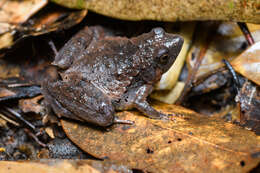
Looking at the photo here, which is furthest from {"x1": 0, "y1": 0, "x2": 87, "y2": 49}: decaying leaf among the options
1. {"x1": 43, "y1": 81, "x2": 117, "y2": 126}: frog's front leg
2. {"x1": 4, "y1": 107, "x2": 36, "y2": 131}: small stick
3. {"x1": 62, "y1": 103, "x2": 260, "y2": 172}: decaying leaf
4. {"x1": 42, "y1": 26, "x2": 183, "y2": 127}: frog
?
{"x1": 62, "y1": 103, "x2": 260, "y2": 172}: decaying leaf

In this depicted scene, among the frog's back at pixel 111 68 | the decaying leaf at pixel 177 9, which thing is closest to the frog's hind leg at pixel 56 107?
the frog's back at pixel 111 68

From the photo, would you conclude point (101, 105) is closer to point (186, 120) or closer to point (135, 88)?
point (135, 88)

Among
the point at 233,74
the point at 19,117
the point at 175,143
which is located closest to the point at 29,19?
the point at 19,117

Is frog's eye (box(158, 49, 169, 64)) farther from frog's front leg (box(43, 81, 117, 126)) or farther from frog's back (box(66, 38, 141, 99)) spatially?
frog's front leg (box(43, 81, 117, 126))

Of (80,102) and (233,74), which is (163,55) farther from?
(80,102)

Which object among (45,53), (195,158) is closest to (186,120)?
(195,158)

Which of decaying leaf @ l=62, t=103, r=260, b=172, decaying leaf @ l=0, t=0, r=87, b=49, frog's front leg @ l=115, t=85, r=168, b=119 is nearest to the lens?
decaying leaf @ l=62, t=103, r=260, b=172
